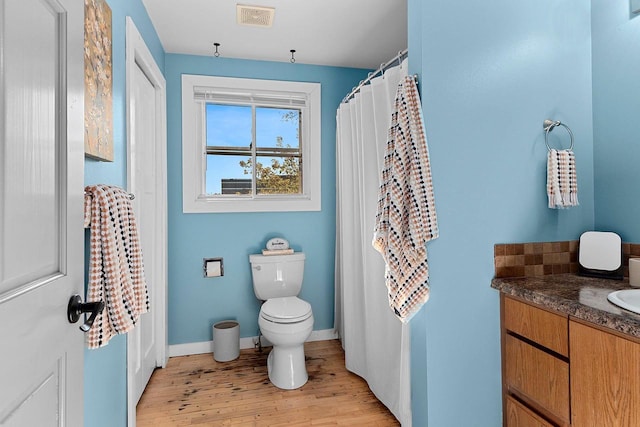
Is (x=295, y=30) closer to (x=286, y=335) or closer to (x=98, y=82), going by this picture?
(x=98, y=82)

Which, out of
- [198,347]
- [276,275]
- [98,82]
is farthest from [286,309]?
[98,82]

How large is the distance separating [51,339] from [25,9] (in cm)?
65

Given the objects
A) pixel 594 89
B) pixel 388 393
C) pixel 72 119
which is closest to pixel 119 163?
pixel 72 119

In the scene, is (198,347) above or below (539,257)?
below

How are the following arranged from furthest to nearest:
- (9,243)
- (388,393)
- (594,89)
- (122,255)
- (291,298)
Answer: (291,298) < (388,393) < (594,89) < (122,255) < (9,243)

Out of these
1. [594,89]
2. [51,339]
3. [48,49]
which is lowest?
[51,339]

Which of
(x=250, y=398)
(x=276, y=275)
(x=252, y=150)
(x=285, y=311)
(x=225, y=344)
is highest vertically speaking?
(x=252, y=150)

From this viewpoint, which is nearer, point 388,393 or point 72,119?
point 72,119

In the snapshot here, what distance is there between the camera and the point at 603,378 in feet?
3.71

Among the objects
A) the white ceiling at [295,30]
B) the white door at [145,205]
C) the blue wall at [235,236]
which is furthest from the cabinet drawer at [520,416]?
the white ceiling at [295,30]

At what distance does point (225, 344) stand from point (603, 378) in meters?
2.28

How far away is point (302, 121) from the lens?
3.04m

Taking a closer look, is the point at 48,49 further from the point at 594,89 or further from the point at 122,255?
the point at 594,89

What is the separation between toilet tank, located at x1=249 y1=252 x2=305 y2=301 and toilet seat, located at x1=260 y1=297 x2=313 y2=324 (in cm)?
23
